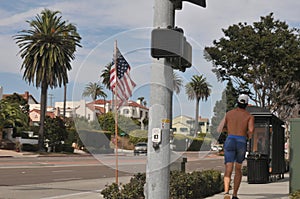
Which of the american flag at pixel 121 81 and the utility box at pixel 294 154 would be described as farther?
the american flag at pixel 121 81

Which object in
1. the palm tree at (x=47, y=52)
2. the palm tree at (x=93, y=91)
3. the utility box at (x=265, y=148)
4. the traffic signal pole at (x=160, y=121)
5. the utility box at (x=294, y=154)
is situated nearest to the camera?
the traffic signal pole at (x=160, y=121)

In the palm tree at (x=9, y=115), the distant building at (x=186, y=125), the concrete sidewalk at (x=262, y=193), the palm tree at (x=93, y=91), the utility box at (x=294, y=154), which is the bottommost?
the concrete sidewalk at (x=262, y=193)

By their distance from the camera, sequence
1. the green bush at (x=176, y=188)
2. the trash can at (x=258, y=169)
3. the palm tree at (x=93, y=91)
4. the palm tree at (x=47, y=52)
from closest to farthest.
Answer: the green bush at (x=176, y=188) → the palm tree at (x=93, y=91) → the trash can at (x=258, y=169) → the palm tree at (x=47, y=52)

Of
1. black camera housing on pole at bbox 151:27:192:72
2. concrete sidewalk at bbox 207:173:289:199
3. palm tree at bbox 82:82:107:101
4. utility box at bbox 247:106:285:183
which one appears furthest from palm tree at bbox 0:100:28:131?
black camera housing on pole at bbox 151:27:192:72

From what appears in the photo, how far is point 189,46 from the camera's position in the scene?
25.3ft

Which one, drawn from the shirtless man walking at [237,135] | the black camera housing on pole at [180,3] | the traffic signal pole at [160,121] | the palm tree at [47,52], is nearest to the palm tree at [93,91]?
the shirtless man walking at [237,135]

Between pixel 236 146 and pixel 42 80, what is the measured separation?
53.9m

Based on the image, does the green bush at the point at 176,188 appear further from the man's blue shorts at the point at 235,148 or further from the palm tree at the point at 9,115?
the palm tree at the point at 9,115

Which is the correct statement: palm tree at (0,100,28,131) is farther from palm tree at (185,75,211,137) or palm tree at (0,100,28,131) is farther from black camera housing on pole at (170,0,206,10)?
black camera housing on pole at (170,0,206,10)

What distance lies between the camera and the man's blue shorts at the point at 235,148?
8.99 m

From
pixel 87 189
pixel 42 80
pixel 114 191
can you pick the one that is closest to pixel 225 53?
pixel 87 189

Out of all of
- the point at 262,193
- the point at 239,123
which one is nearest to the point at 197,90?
the point at 262,193

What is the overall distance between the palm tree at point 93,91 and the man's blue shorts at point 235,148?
12.6ft

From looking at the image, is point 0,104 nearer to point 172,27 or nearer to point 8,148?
point 8,148
